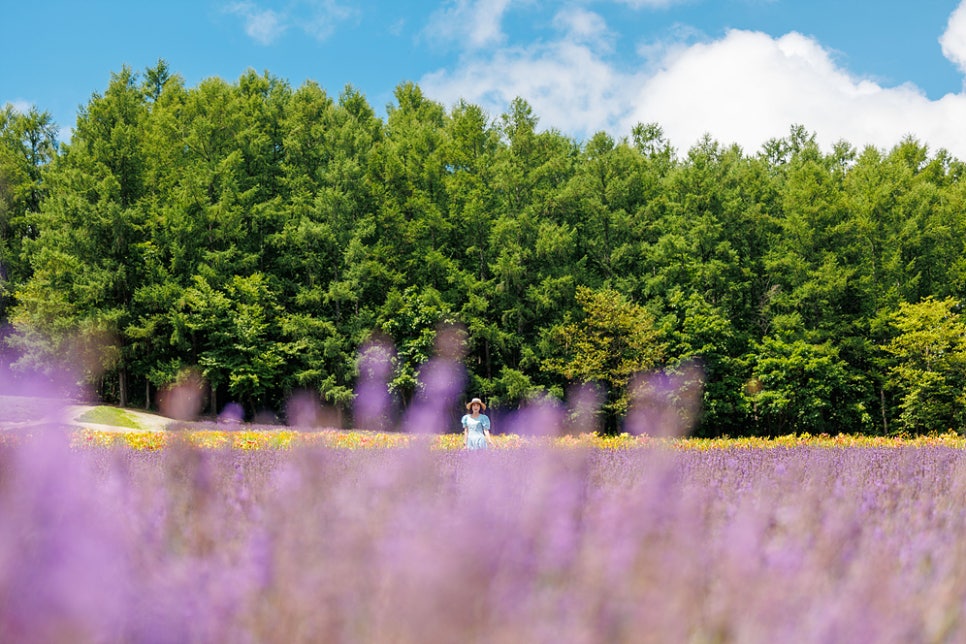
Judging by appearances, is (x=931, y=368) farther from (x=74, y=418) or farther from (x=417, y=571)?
(x=417, y=571)

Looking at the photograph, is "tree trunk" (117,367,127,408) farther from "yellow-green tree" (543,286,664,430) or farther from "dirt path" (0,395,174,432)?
"yellow-green tree" (543,286,664,430)

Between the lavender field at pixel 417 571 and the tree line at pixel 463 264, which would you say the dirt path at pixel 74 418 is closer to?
the tree line at pixel 463 264

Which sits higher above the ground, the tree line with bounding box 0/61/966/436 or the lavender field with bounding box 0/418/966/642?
the tree line with bounding box 0/61/966/436

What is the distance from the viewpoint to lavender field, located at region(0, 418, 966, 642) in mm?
1380

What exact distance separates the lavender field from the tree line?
29658 millimetres

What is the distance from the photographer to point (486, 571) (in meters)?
1.33

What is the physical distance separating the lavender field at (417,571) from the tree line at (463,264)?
2966cm

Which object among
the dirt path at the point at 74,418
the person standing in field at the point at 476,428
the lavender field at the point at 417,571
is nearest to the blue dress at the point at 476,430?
the person standing in field at the point at 476,428

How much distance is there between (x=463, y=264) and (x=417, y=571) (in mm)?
36192

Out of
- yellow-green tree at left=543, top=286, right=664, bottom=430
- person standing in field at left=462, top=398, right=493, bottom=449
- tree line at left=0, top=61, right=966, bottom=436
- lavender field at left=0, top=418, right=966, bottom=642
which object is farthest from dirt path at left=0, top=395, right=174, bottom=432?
lavender field at left=0, top=418, right=966, bottom=642

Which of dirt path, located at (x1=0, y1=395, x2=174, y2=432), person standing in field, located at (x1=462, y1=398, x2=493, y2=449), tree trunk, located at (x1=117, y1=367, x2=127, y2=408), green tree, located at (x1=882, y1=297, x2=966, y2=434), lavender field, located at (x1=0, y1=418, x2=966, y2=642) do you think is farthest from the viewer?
tree trunk, located at (x1=117, y1=367, x2=127, y2=408)

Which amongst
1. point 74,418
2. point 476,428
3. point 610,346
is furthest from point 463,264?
point 476,428

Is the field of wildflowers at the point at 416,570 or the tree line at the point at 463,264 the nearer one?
the field of wildflowers at the point at 416,570

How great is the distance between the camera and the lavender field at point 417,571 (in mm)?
1380
